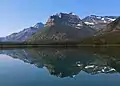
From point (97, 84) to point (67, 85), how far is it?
2869 millimetres

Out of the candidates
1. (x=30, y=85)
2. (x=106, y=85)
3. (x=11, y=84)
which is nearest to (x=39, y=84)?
(x=30, y=85)

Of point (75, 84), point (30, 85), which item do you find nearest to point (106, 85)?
point (75, 84)

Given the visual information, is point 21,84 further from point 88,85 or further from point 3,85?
point 88,85

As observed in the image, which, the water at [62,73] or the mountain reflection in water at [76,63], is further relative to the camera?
the mountain reflection in water at [76,63]

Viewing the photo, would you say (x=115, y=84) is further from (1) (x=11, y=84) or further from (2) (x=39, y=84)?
(1) (x=11, y=84)

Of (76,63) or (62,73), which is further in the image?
(76,63)

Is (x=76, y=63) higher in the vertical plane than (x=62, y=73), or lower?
higher

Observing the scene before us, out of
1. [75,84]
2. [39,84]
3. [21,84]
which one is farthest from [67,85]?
[21,84]

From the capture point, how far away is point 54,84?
26344 mm

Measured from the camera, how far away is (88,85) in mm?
25188

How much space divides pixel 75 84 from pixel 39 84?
11.3 feet

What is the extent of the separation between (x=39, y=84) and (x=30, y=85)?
3.74 feet

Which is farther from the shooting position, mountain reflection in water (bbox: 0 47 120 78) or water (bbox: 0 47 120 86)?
mountain reflection in water (bbox: 0 47 120 78)

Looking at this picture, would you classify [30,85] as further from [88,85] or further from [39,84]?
[88,85]
